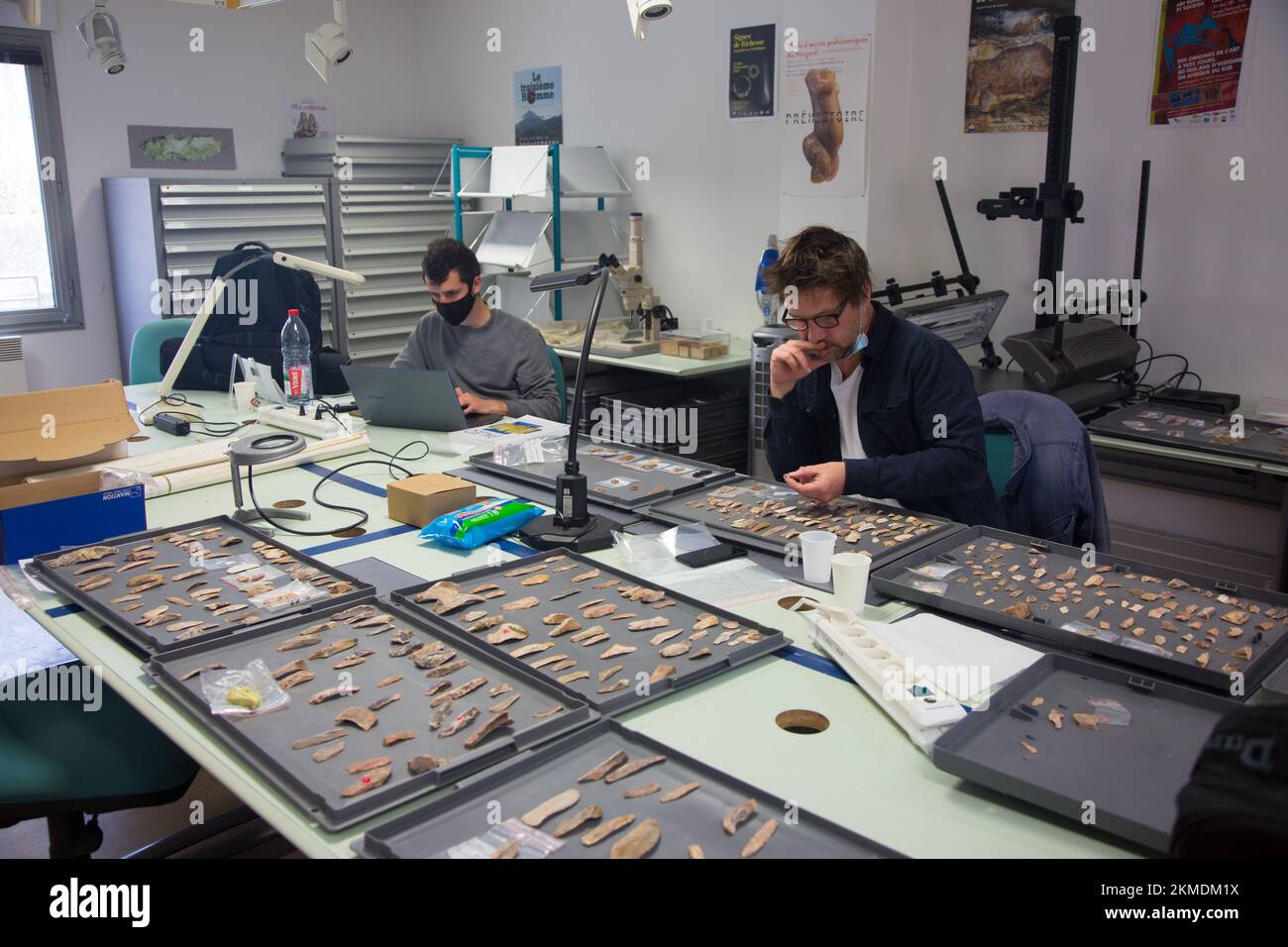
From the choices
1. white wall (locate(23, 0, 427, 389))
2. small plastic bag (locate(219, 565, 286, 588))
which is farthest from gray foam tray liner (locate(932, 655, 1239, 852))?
white wall (locate(23, 0, 427, 389))

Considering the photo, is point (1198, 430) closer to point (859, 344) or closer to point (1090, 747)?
point (859, 344)

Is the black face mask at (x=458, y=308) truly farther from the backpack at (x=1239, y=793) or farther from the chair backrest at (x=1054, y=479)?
the backpack at (x=1239, y=793)

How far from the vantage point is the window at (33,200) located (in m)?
4.46

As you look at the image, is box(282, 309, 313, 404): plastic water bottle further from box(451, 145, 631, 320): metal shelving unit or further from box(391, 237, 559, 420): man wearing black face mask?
box(451, 145, 631, 320): metal shelving unit

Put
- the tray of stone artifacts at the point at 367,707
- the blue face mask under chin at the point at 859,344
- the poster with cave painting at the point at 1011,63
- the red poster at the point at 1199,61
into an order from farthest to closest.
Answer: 1. the poster with cave painting at the point at 1011,63
2. the red poster at the point at 1199,61
3. the blue face mask under chin at the point at 859,344
4. the tray of stone artifacts at the point at 367,707

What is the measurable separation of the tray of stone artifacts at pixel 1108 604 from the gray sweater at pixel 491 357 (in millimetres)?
1822

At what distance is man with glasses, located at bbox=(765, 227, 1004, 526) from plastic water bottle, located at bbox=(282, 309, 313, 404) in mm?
1660

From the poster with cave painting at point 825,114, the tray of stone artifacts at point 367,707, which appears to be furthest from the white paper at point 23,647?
the poster with cave painting at point 825,114

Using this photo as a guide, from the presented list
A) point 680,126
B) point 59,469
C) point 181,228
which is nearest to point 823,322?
point 59,469

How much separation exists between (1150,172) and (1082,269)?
1.26 feet

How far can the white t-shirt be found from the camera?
2.25m

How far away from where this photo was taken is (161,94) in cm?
486

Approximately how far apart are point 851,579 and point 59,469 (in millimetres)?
1671
